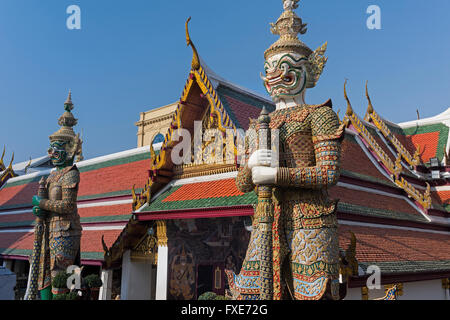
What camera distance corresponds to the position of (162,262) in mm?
8422

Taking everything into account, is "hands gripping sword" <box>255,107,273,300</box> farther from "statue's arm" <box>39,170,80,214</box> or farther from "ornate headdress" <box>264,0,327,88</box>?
"statue's arm" <box>39,170,80,214</box>

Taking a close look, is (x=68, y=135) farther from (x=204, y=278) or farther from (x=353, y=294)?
(x=353, y=294)

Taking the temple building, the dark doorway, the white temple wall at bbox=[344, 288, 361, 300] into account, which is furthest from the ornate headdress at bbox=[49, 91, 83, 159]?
the white temple wall at bbox=[344, 288, 361, 300]

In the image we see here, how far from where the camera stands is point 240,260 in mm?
8633

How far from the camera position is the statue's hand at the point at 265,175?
13.4 feet

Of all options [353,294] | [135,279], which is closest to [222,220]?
[135,279]

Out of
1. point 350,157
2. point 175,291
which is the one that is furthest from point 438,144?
point 175,291

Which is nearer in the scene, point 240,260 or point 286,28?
point 286,28

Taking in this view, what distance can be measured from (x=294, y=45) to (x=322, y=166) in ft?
5.39

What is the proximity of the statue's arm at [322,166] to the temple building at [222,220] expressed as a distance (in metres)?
1.63

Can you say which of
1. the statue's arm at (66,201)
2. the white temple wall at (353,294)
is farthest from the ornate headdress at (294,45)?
the statue's arm at (66,201)

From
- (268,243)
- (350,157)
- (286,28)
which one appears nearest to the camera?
(268,243)

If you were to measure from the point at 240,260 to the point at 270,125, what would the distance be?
15.7ft
